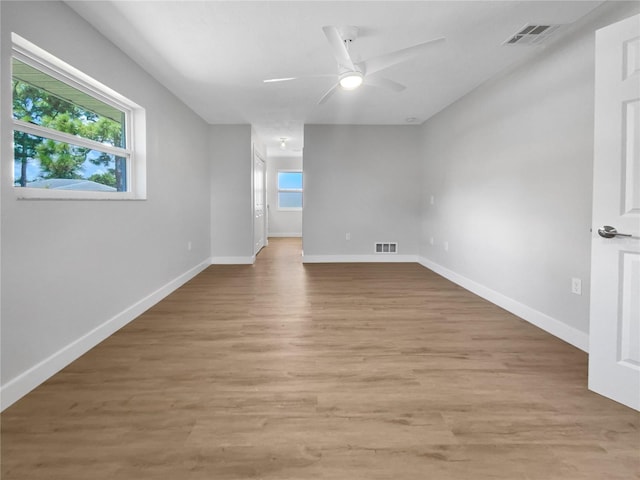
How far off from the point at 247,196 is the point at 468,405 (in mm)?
4740

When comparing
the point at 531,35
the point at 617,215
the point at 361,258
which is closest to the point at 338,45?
the point at 531,35

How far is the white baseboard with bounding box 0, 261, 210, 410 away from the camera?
1729 mm

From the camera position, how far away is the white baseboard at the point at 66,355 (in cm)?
173

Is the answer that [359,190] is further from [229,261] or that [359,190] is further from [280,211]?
[280,211]

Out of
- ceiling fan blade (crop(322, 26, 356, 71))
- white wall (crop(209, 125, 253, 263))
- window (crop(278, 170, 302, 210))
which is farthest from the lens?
window (crop(278, 170, 302, 210))

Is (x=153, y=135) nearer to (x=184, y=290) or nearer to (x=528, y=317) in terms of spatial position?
(x=184, y=290)

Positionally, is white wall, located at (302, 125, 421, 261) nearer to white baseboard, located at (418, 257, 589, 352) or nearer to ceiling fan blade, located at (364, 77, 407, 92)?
white baseboard, located at (418, 257, 589, 352)

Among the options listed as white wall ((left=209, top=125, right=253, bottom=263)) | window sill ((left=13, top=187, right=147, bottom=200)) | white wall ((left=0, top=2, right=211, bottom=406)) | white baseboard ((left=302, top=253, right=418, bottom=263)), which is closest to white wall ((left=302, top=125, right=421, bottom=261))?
white baseboard ((left=302, top=253, right=418, bottom=263))

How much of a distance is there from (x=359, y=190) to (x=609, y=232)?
428 centimetres

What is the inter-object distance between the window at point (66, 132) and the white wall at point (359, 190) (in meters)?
3.13

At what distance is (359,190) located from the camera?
5879 millimetres

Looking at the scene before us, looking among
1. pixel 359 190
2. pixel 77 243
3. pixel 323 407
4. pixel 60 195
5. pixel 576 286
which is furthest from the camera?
pixel 359 190

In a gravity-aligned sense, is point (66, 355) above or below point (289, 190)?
below

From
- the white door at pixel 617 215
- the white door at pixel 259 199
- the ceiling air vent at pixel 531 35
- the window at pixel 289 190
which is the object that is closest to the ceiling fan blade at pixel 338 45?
the ceiling air vent at pixel 531 35
